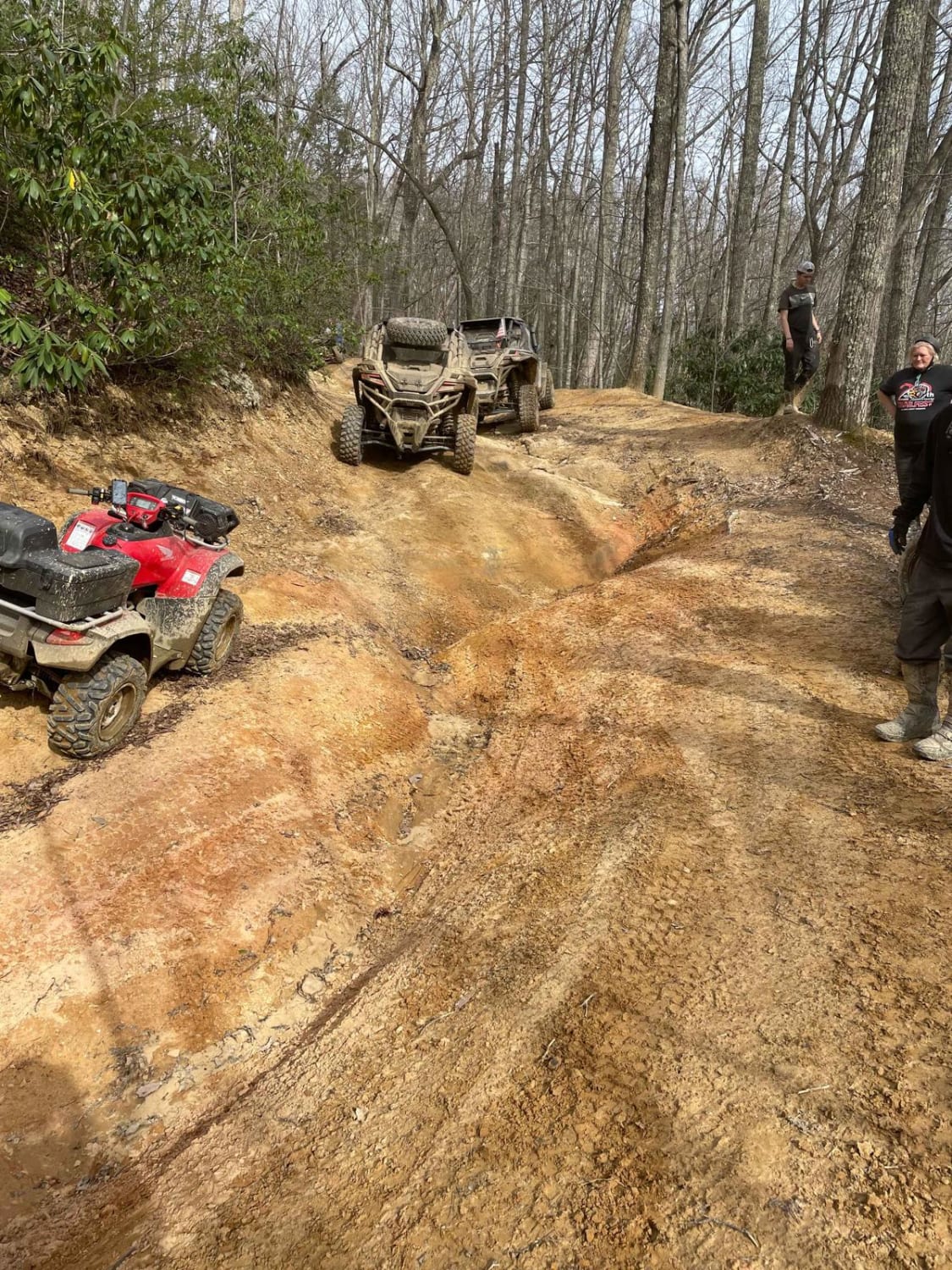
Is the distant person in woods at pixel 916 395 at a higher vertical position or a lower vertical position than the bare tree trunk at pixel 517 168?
lower

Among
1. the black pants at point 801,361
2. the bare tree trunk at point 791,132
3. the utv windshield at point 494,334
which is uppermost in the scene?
the bare tree trunk at point 791,132

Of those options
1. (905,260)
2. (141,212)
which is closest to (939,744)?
(141,212)

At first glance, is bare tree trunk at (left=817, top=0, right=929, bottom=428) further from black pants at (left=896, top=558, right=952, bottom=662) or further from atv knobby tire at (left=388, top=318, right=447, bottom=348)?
black pants at (left=896, top=558, right=952, bottom=662)

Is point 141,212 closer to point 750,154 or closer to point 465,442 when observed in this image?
point 465,442

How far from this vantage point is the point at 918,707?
389cm

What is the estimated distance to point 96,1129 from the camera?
7.79 feet

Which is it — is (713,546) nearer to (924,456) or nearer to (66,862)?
(924,456)

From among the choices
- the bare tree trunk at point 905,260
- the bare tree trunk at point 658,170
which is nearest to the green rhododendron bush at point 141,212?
the bare tree trunk at point 658,170

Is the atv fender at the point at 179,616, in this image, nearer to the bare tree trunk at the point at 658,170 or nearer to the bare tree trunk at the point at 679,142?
the bare tree trunk at the point at 679,142

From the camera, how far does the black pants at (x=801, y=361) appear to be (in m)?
9.27

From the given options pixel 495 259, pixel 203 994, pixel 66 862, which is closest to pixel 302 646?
pixel 66 862

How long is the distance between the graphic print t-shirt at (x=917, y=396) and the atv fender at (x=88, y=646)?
5136mm

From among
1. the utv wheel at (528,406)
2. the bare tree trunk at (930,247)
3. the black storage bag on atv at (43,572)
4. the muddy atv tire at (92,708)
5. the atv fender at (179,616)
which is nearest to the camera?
the black storage bag on atv at (43,572)

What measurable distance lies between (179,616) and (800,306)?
332 inches
